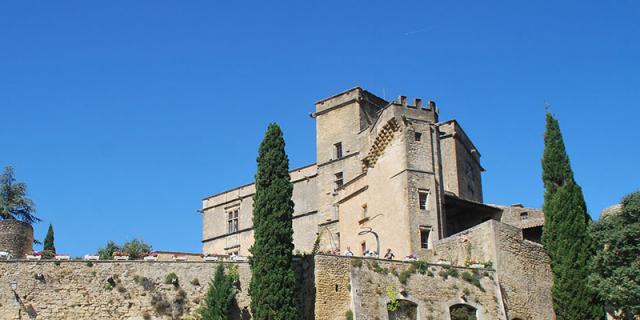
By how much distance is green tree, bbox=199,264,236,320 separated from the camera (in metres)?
36.7

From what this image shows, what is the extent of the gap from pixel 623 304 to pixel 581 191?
6971mm

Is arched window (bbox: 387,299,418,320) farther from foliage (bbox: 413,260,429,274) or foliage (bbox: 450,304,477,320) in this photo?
foliage (bbox: 450,304,477,320)

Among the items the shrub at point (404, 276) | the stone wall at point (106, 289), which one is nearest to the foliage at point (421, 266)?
the shrub at point (404, 276)

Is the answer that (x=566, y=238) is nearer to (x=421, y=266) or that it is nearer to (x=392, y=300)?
(x=421, y=266)

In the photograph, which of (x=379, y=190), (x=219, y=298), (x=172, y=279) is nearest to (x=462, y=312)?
(x=379, y=190)

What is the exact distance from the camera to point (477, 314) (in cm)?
3991

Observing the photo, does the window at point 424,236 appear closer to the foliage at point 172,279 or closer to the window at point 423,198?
the window at point 423,198

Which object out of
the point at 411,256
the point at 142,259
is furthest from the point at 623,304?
the point at 142,259

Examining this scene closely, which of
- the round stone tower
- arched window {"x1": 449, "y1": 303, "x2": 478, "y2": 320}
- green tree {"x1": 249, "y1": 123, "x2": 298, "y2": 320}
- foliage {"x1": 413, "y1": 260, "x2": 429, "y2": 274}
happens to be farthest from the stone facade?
the round stone tower

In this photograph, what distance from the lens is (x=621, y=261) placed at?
37500 mm

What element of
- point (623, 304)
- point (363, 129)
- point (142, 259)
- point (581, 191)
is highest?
point (363, 129)

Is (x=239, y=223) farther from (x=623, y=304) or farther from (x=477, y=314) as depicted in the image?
(x=623, y=304)

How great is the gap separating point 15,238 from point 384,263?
53.4ft

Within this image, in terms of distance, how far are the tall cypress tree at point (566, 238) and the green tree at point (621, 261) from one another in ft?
3.69
